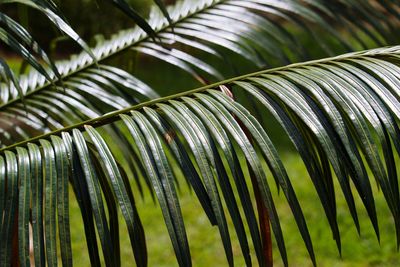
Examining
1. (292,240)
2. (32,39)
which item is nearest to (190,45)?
(32,39)

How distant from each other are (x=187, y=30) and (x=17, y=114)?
58cm

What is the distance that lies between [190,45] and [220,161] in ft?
2.90

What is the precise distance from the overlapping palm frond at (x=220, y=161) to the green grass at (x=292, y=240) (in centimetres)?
240

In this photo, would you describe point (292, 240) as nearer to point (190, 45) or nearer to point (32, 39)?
point (190, 45)

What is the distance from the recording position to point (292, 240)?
166 inches

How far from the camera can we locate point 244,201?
136cm

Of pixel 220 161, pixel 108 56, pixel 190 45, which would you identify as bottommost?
pixel 220 161

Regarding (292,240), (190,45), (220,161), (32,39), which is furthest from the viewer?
(292,240)

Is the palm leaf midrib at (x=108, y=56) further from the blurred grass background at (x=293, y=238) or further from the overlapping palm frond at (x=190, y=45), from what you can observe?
the blurred grass background at (x=293, y=238)

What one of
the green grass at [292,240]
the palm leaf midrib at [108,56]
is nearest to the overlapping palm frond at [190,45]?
the palm leaf midrib at [108,56]

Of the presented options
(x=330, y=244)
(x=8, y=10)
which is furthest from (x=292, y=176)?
(x=8, y=10)

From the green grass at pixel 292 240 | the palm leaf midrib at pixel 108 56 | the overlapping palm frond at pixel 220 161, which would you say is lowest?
the overlapping palm frond at pixel 220 161

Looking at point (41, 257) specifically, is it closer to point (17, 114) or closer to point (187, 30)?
point (17, 114)

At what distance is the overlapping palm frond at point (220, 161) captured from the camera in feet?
4.30
